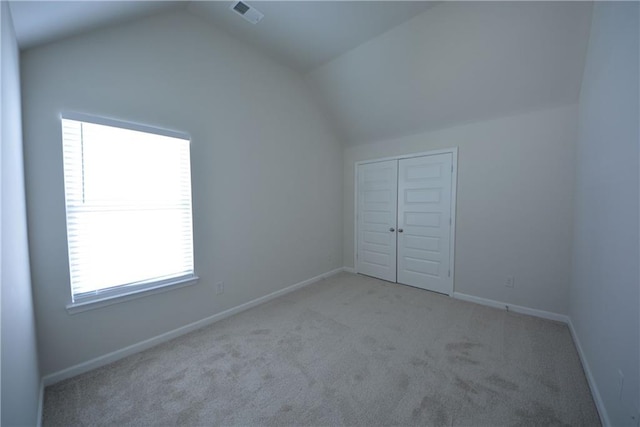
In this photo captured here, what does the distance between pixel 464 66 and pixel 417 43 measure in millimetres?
583

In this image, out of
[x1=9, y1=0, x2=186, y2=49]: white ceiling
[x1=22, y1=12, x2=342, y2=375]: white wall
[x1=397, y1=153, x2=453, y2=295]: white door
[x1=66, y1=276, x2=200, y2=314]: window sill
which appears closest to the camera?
[x1=9, y1=0, x2=186, y2=49]: white ceiling

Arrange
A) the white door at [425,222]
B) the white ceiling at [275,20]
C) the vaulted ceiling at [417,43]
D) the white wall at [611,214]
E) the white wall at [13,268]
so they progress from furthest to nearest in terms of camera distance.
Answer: the white door at [425,222], the vaulted ceiling at [417,43], the white ceiling at [275,20], the white wall at [611,214], the white wall at [13,268]

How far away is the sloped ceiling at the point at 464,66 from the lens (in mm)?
2141

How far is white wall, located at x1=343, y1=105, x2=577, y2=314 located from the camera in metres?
2.61

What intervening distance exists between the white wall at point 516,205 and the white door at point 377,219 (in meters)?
0.83

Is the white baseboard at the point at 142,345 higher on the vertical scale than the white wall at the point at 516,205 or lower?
lower

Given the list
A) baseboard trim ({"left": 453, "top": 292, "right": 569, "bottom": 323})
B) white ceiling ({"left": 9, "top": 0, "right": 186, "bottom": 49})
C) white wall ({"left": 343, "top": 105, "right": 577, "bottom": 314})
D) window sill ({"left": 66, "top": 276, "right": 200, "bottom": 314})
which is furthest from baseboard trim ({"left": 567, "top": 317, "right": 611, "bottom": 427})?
white ceiling ({"left": 9, "top": 0, "right": 186, "bottom": 49})

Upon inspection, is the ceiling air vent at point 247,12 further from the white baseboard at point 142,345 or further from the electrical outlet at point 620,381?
the electrical outlet at point 620,381

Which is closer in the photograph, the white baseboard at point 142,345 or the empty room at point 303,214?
the empty room at point 303,214

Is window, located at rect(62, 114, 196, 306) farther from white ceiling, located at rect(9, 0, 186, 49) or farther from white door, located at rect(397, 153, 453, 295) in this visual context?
white door, located at rect(397, 153, 453, 295)

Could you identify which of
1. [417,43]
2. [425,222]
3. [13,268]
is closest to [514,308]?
[425,222]

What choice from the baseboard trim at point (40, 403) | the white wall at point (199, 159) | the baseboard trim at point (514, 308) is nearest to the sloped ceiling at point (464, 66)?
the white wall at point (199, 159)

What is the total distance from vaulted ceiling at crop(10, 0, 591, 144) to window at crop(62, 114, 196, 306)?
0.71m

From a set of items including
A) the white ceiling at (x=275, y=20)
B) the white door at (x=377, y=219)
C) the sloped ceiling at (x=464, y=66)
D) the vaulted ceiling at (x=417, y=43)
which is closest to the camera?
the white ceiling at (x=275, y=20)
